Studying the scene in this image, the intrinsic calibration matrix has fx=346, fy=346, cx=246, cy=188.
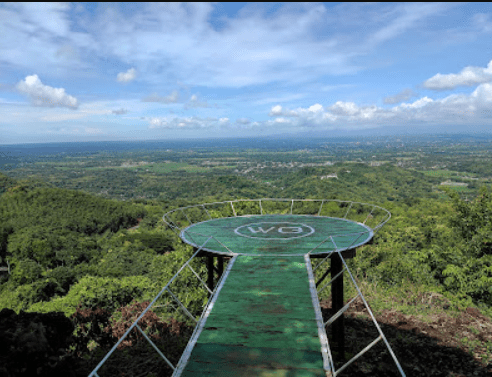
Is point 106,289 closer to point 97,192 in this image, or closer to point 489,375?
point 489,375

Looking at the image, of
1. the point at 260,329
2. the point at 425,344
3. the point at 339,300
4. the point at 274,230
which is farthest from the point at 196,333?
the point at 425,344

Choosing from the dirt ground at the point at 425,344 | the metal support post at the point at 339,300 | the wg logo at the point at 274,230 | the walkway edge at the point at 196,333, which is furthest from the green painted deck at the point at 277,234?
the dirt ground at the point at 425,344

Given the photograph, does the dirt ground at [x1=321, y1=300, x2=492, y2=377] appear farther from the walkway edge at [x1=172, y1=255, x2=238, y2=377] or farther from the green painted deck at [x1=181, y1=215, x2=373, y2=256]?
the walkway edge at [x1=172, y1=255, x2=238, y2=377]

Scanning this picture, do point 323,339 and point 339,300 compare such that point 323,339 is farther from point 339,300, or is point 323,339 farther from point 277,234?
point 277,234

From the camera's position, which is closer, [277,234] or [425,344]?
[425,344]

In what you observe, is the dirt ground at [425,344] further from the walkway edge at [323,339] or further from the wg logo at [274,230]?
the wg logo at [274,230]

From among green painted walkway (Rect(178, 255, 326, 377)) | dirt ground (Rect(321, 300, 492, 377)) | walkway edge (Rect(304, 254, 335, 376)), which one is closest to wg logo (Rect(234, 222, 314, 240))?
green painted walkway (Rect(178, 255, 326, 377))
